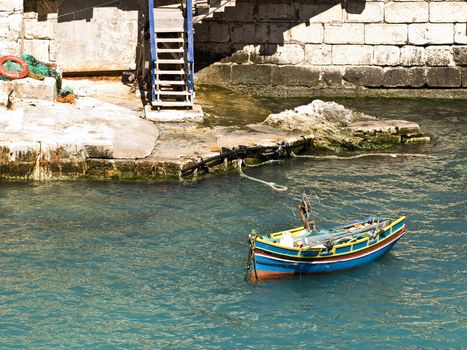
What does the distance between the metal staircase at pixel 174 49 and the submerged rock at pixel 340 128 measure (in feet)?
6.64

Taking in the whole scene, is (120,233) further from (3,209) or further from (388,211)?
(388,211)

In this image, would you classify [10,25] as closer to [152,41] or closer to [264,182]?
[152,41]

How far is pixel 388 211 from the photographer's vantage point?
1723 cm

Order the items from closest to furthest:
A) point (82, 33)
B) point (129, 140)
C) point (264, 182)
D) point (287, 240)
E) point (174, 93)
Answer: point (287, 240)
point (264, 182)
point (129, 140)
point (174, 93)
point (82, 33)

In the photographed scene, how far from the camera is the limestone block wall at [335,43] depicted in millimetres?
23734

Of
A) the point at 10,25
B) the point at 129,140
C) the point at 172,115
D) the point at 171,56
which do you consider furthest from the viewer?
the point at 171,56

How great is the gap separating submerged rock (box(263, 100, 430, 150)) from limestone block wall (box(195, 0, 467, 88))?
2.99 meters

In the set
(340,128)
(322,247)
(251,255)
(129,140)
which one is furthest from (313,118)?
(251,255)

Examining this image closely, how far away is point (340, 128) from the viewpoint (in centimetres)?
2064

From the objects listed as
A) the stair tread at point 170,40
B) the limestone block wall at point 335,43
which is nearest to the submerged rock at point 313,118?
the stair tread at point 170,40

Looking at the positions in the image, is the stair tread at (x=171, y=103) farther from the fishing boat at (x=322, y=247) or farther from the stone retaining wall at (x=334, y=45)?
the fishing boat at (x=322, y=247)

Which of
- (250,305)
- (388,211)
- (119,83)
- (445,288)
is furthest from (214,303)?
(119,83)

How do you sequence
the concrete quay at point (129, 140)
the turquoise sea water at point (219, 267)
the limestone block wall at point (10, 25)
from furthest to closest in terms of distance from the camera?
the limestone block wall at point (10, 25) < the concrete quay at point (129, 140) < the turquoise sea water at point (219, 267)

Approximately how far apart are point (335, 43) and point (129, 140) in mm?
7325
